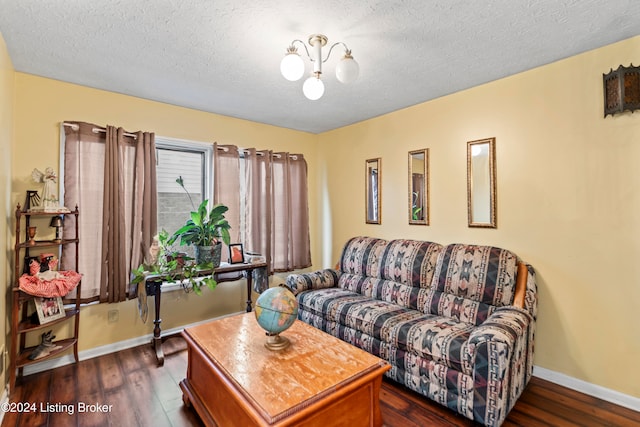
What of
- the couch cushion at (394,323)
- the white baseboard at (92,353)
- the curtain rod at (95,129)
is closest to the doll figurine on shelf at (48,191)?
the curtain rod at (95,129)

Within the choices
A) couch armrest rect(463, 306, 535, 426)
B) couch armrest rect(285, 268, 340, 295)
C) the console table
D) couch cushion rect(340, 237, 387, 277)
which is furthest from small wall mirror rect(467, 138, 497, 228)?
the console table

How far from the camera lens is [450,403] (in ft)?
6.48

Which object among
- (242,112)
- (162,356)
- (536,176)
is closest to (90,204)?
(162,356)

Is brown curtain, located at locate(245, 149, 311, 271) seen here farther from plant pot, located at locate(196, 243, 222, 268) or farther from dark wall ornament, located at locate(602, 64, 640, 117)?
dark wall ornament, located at locate(602, 64, 640, 117)

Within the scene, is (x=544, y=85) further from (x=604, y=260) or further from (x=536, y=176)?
(x=604, y=260)

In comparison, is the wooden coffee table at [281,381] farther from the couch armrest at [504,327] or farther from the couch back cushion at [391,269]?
the couch back cushion at [391,269]

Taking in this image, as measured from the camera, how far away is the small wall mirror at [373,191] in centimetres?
374

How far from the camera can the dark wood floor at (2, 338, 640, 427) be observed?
195cm

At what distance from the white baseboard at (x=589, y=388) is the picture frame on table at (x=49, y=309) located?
3986mm

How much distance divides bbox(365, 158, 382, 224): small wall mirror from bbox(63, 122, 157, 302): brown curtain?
2484 mm

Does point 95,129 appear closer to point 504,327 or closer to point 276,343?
point 276,343

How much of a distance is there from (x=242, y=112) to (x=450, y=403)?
135 inches

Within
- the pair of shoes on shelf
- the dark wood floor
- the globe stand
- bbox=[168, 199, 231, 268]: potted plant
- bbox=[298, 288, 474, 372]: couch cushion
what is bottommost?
the dark wood floor

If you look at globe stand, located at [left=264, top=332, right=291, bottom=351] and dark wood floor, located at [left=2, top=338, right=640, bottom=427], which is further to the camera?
dark wood floor, located at [left=2, top=338, right=640, bottom=427]
